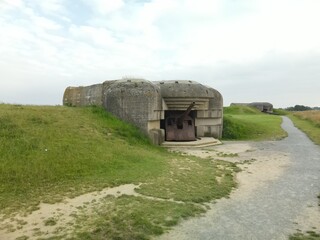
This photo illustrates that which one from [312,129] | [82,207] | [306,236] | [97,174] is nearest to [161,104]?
[97,174]

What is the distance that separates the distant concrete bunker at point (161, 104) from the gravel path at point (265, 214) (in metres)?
5.74

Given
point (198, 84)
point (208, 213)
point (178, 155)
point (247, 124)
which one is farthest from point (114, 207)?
point (247, 124)

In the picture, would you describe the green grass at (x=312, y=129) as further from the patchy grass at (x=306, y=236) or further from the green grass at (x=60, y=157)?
the patchy grass at (x=306, y=236)

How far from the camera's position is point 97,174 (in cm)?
688

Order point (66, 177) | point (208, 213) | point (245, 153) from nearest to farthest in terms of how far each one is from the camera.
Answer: point (208, 213) < point (66, 177) < point (245, 153)

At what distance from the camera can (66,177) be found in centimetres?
656

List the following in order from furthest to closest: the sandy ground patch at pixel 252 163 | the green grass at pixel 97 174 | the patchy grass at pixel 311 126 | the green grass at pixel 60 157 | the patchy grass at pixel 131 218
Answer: the patchy grass at pixel 311 126
the sandy ground patch at pixel 252 163
the green grass at pixel 60 157
the green grass at pixel 97 174
the patchy grass at pixel 131 218

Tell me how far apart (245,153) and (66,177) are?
648cm

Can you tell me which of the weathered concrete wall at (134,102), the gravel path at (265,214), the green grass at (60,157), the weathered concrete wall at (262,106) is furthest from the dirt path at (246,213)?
the weathered concrete wall at (262,106)

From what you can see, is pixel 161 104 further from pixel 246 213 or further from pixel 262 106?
pixel 262 106

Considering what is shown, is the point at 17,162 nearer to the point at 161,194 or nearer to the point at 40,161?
the point at 40,161

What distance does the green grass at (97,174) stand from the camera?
4617 millimetres

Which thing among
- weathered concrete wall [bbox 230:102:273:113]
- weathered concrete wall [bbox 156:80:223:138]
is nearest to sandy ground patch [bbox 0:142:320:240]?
weathered concrete wall [bbox 156:80:223:138]

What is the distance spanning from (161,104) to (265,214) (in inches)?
335
